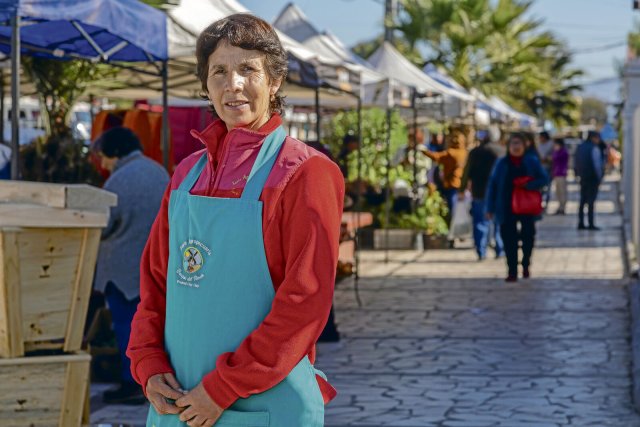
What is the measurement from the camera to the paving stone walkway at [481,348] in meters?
7.84

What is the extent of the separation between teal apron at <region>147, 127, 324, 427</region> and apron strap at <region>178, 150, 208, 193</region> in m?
0.09

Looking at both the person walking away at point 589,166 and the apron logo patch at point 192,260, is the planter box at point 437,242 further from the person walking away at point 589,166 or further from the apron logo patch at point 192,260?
the apron logo patch at point 192,260

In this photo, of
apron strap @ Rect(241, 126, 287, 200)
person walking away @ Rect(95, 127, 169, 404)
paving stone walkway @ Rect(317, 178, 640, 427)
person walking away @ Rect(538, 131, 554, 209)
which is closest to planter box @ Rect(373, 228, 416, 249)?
paving stone walkway @ Rect(317, 178, 640, 427)

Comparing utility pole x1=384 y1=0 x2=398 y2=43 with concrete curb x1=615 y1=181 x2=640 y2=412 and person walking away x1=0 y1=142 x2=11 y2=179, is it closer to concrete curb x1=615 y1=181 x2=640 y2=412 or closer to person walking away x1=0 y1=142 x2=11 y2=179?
concrete curb x1=615 y1=181 x2=640 y2=412

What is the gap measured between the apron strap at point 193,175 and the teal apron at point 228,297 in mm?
88

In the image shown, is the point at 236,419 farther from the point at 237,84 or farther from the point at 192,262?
the point at 237,84

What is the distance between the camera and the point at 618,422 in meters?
→ 7.46

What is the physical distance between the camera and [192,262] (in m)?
2.94

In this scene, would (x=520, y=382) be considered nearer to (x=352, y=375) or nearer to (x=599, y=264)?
(x=352, y=375)

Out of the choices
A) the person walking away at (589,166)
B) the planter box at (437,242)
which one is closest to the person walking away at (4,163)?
the planter box at (437,242)

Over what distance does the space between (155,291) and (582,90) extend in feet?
266

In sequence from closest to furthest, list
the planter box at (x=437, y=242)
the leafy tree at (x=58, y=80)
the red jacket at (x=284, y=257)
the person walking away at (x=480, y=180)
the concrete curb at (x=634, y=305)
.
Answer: the red jacket at (x=284, y=257), the concrete curb at (x=634, y=305), the leafy tree at (x=58, y=80), the person walking away at (x=480, y=180), the planter box at (x=437, y=242)

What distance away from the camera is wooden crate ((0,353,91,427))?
16.7ft

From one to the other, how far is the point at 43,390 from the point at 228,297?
2.50 metres
